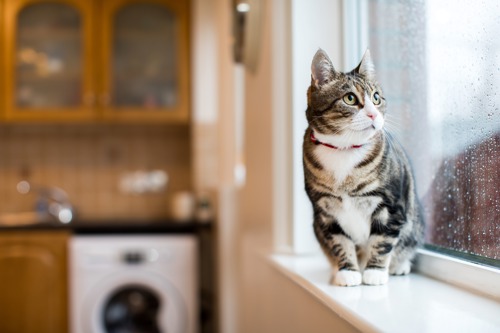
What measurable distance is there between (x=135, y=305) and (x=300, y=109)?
200 centimetres

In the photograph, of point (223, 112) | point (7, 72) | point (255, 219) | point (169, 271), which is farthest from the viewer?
point (7, 72)

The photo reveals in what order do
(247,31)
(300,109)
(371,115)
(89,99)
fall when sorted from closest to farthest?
(371,115)
(300,109)
(247,31)
(89,99)

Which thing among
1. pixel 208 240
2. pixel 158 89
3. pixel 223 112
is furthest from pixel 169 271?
pixel 158 89

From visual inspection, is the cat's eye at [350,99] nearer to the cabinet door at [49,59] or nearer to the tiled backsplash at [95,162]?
the cabinet door at [49,59]

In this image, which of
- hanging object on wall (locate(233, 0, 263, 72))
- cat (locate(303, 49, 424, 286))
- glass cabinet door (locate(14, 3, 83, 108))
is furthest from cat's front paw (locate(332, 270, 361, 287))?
glass cabinet door (locate(14, 3, 83, 108))

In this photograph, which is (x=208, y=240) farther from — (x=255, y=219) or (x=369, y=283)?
(x=369, y=283)

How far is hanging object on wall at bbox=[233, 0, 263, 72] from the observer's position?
1740 millimetres

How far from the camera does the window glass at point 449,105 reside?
0.78 meters

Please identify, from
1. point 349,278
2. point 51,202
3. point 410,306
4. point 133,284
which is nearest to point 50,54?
point 51,202

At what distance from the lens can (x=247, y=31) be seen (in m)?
1.82

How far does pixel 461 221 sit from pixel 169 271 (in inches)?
85.5

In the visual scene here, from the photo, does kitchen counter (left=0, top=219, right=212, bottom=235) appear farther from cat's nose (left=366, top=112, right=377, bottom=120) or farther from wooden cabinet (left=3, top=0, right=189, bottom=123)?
cat's nose (left=366, top=112, right=377, bottom=120)

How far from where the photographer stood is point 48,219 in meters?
3.39

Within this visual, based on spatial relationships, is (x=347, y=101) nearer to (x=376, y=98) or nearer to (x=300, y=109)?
(x=376, y=98)
